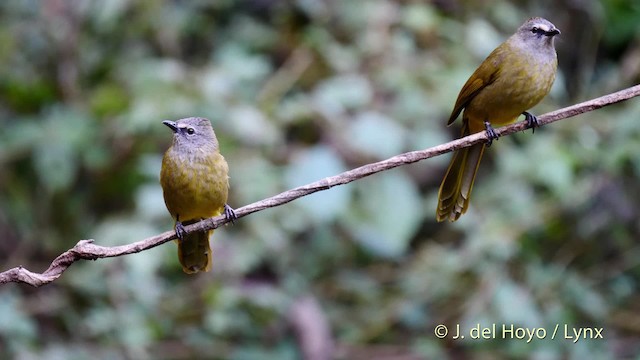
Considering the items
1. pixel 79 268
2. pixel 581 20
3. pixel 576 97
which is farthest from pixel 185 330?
pixel 581 20

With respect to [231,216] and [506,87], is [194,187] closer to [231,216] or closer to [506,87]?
[231,216]

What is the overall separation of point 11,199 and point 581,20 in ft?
13.8

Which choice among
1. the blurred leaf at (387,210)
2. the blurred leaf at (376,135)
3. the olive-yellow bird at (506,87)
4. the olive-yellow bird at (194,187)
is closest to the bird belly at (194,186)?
the olive-yellow bird at (194,187)

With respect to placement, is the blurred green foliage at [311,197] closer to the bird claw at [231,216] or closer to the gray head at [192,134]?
the gray head at [192,134]

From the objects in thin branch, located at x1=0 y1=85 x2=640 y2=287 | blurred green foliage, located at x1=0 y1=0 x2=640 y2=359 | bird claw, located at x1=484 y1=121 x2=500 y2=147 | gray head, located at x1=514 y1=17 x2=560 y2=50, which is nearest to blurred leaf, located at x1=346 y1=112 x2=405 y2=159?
blurred green foliage, located at x1=0 y1=0 x2=640 y2=359

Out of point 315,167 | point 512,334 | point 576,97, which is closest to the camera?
point 315,167

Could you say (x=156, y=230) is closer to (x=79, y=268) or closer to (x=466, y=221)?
(x=79, y=268)

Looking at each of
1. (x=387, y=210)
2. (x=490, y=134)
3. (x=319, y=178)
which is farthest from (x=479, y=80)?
(x=387, y=210)

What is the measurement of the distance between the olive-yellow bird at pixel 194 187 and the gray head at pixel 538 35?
121 centimetres

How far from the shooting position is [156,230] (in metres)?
4.72

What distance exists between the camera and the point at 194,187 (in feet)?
9.98

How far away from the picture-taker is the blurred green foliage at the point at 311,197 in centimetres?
479

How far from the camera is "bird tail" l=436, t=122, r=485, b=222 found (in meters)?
2.52

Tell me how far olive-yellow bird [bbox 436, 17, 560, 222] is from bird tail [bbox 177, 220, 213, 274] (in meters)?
0.88
